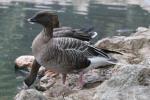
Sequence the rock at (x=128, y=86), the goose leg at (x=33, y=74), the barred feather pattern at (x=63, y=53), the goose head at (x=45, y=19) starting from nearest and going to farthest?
the rock at (x=128, y=86) < the barred feather pattern at (x=63, y=53) < the goose head at (x=45, y=19) < the goose leg at (x=33, y=74)

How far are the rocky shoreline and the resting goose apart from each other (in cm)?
39

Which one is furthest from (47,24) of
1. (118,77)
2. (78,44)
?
(118,77)

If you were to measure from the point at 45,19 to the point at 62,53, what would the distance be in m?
0.81

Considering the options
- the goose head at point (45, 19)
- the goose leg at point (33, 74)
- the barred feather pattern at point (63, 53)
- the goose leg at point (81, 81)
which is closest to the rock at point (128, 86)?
the barred feather pattern at point (63, 53)

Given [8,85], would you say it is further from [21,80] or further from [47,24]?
[47,24]

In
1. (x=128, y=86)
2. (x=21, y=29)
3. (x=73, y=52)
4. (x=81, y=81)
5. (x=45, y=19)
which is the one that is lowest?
(x=21, y=29)

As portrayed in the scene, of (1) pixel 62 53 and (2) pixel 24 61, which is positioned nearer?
(1) pixel 62 53

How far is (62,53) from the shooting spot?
26.9 ft

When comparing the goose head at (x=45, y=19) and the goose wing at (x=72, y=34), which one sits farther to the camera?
the goose wing at (x=72, y=34)

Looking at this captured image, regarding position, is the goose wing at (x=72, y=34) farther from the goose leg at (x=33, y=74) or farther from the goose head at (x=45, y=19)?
the goose leg at (x=33, y=74)

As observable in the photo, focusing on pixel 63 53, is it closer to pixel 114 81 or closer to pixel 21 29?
pixel 114 81

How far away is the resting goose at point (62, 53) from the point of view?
26.8ft

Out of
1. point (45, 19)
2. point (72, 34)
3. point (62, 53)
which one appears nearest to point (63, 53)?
point (62, 53)

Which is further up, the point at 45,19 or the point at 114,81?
the point at 45,19
